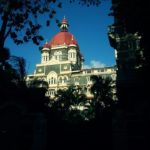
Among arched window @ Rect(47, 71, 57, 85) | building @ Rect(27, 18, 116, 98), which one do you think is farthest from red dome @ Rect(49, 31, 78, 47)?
arched window @ Rect(47, 71, 57, 85)

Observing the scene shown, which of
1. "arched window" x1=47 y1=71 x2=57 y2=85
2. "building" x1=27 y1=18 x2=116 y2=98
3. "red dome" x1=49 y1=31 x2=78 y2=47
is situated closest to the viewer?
"building" x1=27 y1=18 x2=116 y2=98

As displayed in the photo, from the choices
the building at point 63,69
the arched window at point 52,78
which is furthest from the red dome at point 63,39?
the arched window at point 52,78

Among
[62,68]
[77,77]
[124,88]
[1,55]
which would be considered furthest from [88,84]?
[1,55]

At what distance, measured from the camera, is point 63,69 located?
59.5 meters

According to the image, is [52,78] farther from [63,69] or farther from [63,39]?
[63,39]

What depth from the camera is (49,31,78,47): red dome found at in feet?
227

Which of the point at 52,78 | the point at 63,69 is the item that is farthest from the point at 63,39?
the point at 52,78

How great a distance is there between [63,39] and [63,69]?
13409 mm

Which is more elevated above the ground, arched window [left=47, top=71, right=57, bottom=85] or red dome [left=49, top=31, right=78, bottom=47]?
red dome [left=49, top=31, right=78, bottom=47]

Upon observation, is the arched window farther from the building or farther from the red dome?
the red dome

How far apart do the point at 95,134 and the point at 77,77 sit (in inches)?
1705

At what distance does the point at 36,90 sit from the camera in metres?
17.5

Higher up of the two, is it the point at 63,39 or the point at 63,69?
the point at 63,39

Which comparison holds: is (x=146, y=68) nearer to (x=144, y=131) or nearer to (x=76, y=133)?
(x=144, y=131)
